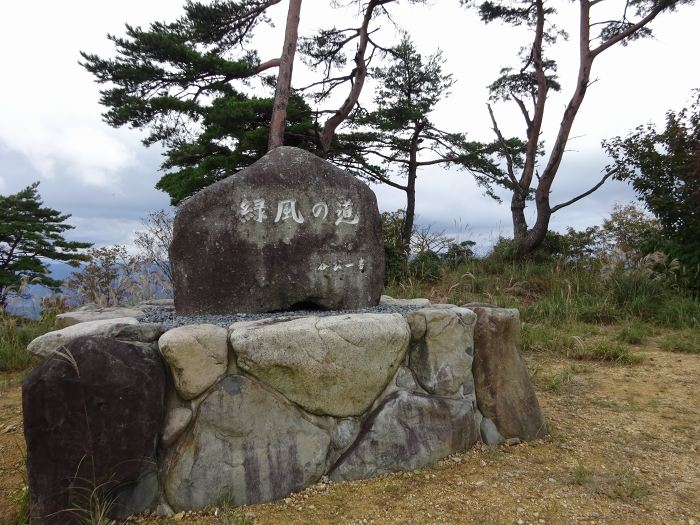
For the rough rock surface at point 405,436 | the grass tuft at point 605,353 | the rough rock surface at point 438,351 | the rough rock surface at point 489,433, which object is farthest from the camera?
the grass tuft at point 605,353

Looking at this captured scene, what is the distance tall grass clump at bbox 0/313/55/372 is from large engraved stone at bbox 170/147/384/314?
2605mm

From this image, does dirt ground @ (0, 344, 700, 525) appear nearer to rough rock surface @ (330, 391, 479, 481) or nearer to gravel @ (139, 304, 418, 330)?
rough rock surface @ (330, 391, 479, 481)

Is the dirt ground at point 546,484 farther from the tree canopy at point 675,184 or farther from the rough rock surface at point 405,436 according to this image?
the tree canopy at point 675,184

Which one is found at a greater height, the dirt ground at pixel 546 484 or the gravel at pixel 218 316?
the gravel at pixel 218 316

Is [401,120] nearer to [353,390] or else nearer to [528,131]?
[528,131]

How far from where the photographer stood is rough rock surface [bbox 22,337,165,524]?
1.96m

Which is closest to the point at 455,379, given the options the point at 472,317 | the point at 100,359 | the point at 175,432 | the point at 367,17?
the point at 472,317

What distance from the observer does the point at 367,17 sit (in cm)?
952

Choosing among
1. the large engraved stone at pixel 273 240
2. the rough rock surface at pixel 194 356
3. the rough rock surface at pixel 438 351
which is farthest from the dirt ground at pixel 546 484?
the large engraved stone at pixel 273 240

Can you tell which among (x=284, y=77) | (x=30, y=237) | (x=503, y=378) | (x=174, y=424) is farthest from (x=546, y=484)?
(x=30, y=237)

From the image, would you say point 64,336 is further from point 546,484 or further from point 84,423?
point 546,484

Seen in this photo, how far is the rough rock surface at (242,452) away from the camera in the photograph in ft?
7.17

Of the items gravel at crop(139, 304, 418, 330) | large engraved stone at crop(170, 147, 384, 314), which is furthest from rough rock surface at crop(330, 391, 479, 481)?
large engraved stone at crop(170, 147, 384, 314)

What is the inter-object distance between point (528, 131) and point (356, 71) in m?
4.10
